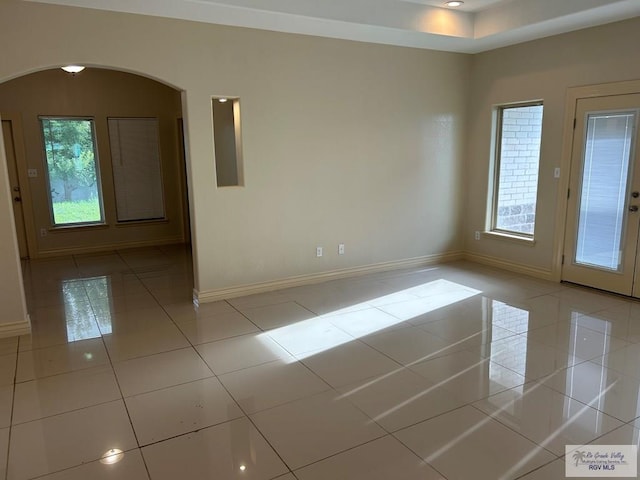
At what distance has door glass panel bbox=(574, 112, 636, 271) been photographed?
4.48m

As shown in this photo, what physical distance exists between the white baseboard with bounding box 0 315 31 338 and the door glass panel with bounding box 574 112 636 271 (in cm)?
547

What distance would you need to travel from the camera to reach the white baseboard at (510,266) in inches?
209

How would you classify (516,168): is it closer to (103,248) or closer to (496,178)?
(496,178)

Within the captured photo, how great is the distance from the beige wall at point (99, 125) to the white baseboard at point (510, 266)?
4712mm

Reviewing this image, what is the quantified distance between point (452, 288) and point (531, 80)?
2531 millimetres

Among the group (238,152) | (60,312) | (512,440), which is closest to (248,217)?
(238,152)

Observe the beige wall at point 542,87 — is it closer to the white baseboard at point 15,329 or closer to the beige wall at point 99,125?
the beige wall at point 99,125

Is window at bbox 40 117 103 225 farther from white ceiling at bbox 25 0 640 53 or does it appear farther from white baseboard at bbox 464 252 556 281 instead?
white baseboard at bbox 464 252 556 281

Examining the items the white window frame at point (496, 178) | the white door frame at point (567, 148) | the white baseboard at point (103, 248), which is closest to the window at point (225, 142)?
the white baseboard at point (103, 248)

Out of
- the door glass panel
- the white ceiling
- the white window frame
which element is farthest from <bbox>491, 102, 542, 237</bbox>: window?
the white ceiling

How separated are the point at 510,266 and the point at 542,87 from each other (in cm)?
213

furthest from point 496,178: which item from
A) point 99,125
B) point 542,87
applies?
point 99,125

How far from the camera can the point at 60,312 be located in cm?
444

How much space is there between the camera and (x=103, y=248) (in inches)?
281
